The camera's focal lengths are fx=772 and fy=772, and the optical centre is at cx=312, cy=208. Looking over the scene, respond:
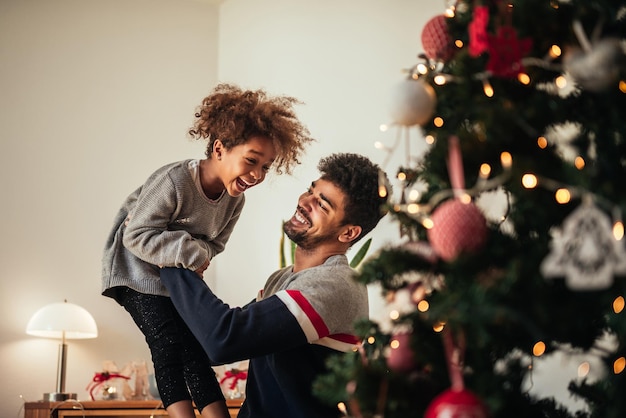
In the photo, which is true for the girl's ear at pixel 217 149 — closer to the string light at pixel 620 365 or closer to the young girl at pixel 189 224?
the young girl at pixel 189 224

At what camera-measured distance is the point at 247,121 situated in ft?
6.61

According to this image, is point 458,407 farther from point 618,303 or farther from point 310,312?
point 310,312

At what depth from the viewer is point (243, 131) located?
6.59ft

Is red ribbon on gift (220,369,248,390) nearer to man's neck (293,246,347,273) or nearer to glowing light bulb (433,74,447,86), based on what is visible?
man's neck (293,246,347,273)

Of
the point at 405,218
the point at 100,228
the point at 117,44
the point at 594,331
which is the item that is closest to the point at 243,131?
the point at 405,218

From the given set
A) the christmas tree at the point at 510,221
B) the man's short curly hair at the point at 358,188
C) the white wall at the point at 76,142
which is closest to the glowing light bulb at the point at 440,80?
the christmas tree at the point at 510,221

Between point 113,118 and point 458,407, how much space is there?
379 centimetres

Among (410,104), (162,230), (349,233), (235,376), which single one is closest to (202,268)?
(162,230)

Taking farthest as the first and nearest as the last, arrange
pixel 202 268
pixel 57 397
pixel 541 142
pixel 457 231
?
pixel 57 397 → pixel 202 268 → pixel 541 142 → pixel 457 231

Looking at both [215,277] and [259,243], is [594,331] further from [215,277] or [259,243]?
[215,277]

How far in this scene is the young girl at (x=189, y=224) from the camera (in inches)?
73.5

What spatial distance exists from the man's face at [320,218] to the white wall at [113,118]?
56.7 inches

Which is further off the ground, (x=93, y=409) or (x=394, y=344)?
(x=394, y=344)

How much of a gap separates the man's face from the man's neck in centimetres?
1
